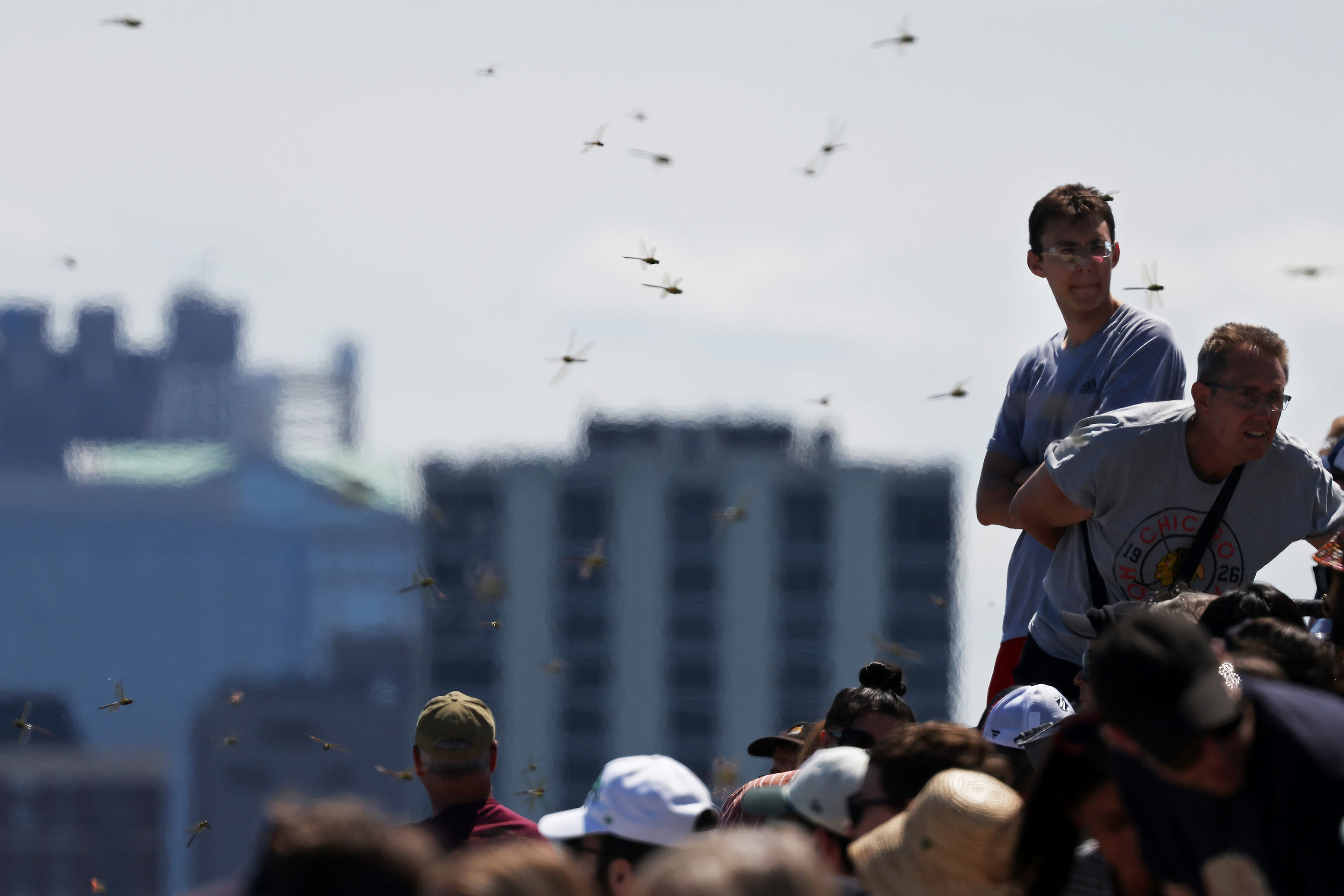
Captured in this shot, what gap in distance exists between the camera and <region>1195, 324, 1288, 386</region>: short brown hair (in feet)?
19.4

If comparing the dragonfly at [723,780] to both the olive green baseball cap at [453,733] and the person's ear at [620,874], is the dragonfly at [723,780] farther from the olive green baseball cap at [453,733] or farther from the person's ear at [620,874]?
the person's ear at [620,874]

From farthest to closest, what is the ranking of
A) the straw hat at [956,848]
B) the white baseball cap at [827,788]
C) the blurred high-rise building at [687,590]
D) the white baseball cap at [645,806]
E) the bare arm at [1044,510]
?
the blurred high-rise building at [687,590], the bare arm at [1044,510], the white baseball cap at [645,806], the white baseball cap at [827,788], the straw hat at [956,848]

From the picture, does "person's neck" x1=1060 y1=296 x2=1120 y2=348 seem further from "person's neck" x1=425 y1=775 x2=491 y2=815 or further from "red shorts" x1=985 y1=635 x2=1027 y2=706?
"person's neck" x1=425 y1=775 x2=491 y2=815

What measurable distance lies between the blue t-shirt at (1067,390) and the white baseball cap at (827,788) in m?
2.01

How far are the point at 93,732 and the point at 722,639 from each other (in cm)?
6056

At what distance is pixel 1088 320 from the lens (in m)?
6.72

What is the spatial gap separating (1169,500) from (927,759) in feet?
6.28

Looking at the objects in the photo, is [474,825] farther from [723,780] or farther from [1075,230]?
[723,780]

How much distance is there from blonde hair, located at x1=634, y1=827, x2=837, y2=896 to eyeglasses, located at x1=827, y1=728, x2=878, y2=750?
2.70 meters

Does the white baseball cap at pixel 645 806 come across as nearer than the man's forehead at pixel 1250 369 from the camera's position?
Yes

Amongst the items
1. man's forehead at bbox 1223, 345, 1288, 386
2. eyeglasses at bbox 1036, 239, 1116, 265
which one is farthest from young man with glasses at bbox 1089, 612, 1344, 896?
eyeglasses at bbox 1036, 239, 1116, 265

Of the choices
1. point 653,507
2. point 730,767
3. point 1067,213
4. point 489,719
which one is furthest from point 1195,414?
point 653,507

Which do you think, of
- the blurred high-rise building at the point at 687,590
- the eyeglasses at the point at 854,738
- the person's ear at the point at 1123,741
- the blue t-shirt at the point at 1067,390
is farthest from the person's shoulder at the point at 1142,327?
the blurred high-rise building at the point at 687,590

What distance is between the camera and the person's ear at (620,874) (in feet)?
16.0
